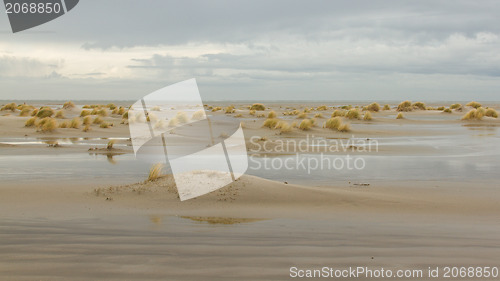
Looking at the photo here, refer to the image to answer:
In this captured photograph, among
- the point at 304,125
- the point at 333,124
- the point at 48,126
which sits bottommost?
the point at 333,124

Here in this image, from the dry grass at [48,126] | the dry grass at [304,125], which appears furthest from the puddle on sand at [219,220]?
the dry grass at [48,126]

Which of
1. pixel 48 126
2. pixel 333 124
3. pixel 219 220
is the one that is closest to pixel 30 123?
pixel 48 126

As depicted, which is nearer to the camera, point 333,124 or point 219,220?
point 219,220

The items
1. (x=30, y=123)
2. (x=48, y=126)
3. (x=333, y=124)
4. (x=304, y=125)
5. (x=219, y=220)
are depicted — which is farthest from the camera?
(x=333, y=124)

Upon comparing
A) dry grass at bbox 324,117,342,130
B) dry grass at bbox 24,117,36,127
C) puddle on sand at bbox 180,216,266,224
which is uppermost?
puddle on sand at bbox 180,216,266,224

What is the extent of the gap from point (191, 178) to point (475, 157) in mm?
9338

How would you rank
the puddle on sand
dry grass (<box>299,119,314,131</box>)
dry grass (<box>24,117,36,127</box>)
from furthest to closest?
dry grass (<box>24,117,36,127</box>), dry grass (<box>299,119,314,131</box>), the puddle on sand

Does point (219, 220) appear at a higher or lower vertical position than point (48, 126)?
higher

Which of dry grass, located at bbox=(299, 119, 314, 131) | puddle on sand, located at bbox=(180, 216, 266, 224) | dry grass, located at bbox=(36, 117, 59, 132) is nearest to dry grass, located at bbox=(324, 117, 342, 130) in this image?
dry grass, located at bbox=(299, 119, 314, 131)

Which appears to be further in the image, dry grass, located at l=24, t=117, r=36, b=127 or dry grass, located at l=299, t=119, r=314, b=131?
dry grass, located at l=24, t=117, r=36, b=127

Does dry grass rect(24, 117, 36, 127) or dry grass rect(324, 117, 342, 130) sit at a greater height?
dry grass rect(24, 117, 36, 127)

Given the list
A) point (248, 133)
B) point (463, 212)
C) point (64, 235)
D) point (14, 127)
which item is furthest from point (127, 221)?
point (14, 127)

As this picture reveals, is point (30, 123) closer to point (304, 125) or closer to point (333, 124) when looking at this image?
point (304, 125)

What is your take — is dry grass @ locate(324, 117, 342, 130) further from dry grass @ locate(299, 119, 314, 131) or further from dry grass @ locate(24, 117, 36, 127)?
dry grass @ locate(24, 117, 36, 127)
